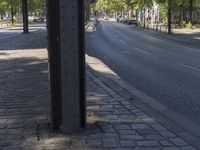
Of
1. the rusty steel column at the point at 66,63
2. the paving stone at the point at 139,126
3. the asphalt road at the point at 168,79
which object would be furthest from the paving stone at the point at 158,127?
the asphalt road at the point at 168,79

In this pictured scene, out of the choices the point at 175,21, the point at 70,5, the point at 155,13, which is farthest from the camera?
the point at 155,13

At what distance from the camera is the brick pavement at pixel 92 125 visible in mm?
6219

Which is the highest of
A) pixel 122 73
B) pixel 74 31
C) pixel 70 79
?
pixel 74 31

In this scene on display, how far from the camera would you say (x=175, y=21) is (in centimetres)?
8156

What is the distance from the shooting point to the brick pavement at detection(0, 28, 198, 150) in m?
6.22

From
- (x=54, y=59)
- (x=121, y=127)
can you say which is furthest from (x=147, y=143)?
(x=54, y=59)

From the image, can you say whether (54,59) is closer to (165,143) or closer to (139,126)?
(139,126)

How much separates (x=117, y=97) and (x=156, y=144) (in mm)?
3784

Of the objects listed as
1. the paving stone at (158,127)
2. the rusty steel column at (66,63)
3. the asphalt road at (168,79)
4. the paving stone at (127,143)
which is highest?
the rusty steel column at (66,63)

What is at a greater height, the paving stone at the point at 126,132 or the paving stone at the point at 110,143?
the paving stone at the point at 110,143

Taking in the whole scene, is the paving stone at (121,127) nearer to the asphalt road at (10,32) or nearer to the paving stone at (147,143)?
the paving stone at (147,143)

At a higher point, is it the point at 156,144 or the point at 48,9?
the point at 48,9

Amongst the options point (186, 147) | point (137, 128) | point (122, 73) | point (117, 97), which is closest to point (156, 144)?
point (186, 147)

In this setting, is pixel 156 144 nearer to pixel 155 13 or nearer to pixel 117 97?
pixel 117 97
